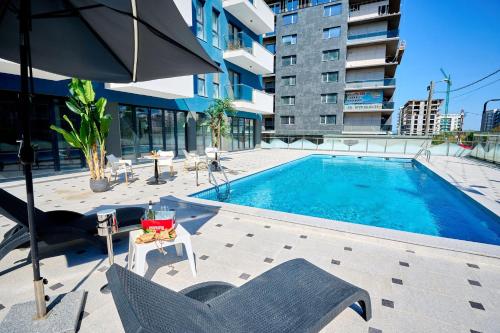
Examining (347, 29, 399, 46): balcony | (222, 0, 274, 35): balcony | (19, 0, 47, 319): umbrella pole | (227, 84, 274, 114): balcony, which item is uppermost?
(347, 29, 399, 46): balcony

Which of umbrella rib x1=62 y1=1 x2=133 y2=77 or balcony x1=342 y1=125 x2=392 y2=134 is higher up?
umbrella rib x1=62 y1=1 x2=133 y2=77

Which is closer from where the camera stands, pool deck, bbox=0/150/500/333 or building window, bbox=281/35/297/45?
pool deck, bbox=0/150/500/333

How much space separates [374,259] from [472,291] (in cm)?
104

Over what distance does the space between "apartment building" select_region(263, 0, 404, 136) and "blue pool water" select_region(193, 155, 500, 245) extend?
1654 cm

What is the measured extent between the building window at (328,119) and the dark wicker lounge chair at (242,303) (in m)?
28.1

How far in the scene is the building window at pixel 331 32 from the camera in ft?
89.2

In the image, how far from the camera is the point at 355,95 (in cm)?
2775

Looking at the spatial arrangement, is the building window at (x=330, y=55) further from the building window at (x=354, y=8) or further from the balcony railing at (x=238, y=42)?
the balcony railing at (x=238, y=42)

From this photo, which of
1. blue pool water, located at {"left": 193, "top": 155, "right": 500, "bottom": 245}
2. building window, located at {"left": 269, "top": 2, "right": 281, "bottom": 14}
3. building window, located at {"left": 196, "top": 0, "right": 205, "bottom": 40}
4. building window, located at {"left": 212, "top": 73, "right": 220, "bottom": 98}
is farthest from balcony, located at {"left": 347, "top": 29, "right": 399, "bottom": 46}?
blue pool water, located at {"left": 193, "top": 155, "right": 500, "bottom": 245}

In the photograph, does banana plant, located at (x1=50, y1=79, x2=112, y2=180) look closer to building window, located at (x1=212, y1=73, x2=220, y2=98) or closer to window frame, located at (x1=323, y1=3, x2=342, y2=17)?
building window, located at (x1=212, y1=73, x2=220, y2=98)

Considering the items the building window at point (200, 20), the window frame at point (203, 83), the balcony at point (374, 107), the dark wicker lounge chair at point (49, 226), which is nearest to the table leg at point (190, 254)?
the dark wicker lounge chair at point (49, 226)

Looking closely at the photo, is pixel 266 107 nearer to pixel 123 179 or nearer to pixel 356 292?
→ pixel 123 179

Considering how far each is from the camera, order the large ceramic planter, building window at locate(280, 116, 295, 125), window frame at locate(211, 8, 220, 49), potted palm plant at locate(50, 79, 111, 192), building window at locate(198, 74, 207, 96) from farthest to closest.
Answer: building window at locate(280, 116, 295, 125) < window frame at locate(211, 8, 220, 49) < building window at locate(198, 74, 207, 96) < the large ceramic planter < potted palm plant at locate(50, 79, 111, 192)

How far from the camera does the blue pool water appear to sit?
6043 mm
